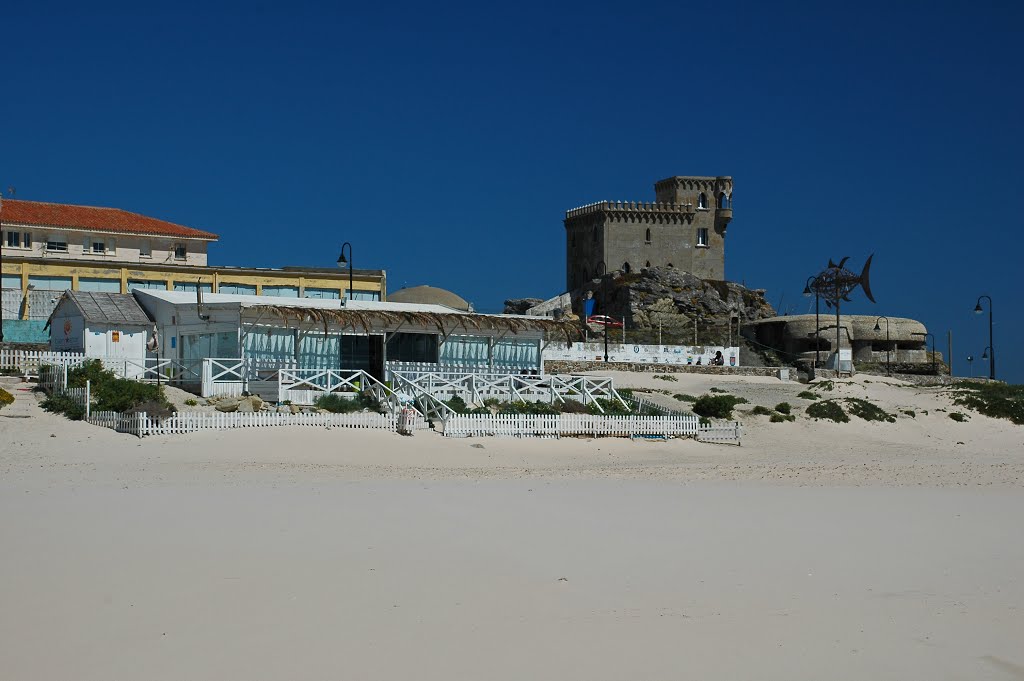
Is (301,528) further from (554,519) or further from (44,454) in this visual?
(44,454)

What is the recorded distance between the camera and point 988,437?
3036 cm

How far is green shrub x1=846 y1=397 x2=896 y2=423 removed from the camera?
1249 inches

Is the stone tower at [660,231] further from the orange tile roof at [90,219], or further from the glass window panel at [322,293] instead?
the orange tile roof at [90,219]

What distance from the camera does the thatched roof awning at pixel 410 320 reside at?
2938 centimetres

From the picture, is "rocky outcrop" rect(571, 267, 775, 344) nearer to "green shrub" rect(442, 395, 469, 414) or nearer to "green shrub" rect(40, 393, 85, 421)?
"green shrub" rect(442, 395, 469, 414)

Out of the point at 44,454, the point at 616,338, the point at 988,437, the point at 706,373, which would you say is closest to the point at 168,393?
the point at 44,454

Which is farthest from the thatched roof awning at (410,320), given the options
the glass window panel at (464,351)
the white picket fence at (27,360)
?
the white picket fence at (27,360)

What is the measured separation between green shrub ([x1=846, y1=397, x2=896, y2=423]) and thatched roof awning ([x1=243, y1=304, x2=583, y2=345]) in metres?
9.30

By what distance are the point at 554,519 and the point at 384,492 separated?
10.3 feet

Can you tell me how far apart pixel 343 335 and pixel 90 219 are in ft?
95.6

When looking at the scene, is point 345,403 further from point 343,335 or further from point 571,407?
point 571,407

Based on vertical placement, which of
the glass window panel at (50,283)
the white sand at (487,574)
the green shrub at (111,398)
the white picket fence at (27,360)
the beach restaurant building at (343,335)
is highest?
the glass window panel at (50,283)

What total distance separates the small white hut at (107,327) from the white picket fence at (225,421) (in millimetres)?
12741

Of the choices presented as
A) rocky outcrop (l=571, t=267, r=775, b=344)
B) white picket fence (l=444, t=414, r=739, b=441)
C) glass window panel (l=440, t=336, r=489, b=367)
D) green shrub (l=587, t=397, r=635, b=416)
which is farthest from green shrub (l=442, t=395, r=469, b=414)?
rocky outcrop (l=571, t=267, r=775, b=344)
